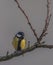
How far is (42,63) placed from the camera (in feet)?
6.14

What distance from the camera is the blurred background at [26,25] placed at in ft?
5.96

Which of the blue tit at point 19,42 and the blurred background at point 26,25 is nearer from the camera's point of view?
the blue tit at point 19,42

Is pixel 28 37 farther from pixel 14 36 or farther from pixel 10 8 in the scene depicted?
pixel 10 8

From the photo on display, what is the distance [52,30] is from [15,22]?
0.24m

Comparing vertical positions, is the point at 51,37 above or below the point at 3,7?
below

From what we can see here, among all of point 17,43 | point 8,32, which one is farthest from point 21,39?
point 8,32

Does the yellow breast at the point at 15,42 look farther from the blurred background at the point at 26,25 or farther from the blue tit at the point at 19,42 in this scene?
the blurred background at the point at 26,25

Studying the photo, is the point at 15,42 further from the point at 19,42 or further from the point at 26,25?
the point at 26,25

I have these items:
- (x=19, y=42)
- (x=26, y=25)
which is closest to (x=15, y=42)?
(x=19, y=42)

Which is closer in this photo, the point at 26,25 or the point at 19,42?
the point at 19,42

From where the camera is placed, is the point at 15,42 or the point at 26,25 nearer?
the point at 15,42

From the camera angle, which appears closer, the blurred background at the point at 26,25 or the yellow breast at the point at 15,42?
the yellow breast at the point at 15,42

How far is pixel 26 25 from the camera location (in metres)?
1.84

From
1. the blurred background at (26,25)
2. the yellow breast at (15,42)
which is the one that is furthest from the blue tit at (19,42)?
the blurred background at (26,25)
